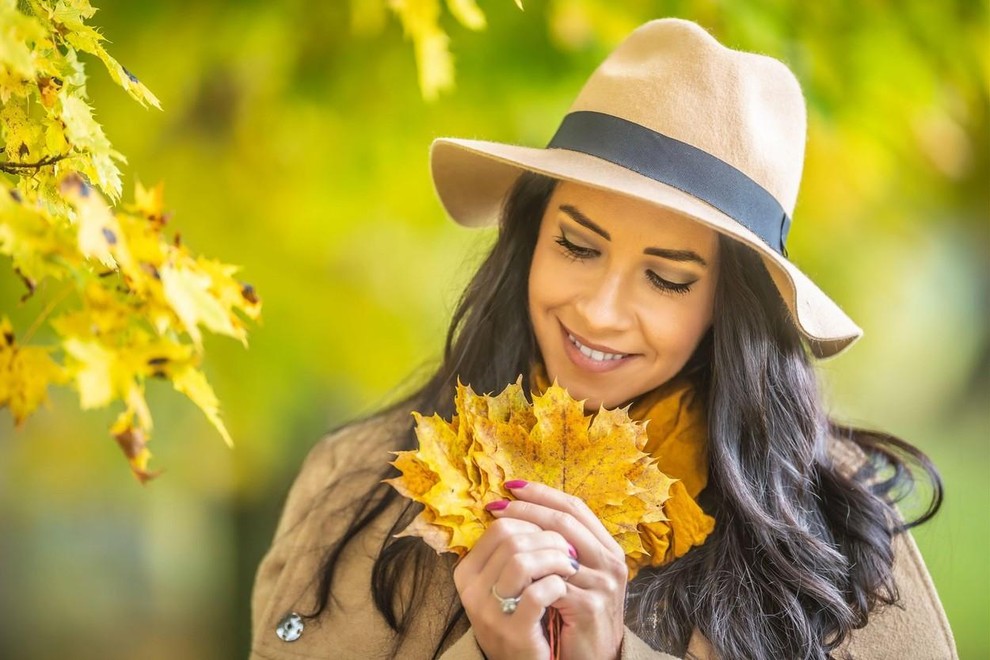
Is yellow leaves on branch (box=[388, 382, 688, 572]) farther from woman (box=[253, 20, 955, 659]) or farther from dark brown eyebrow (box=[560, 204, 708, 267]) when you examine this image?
dark brown eyebrow (box=[560, 204, 708, 267])

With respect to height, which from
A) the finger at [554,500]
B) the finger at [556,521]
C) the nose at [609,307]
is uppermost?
the nose at [609,307]

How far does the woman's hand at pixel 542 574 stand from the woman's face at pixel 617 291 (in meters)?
0.34

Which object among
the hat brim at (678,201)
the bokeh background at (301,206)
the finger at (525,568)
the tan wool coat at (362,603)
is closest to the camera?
the finger at (525,568)

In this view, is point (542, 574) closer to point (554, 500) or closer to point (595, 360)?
point (554, 500)

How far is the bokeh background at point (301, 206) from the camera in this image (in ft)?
6.63

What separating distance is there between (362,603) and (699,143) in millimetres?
944

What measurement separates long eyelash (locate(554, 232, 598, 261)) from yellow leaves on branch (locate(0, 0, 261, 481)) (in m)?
0.60

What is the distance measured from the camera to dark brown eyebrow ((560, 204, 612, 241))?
4.79 feet

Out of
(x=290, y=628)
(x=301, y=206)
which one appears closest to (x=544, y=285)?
(x=290, y=628)

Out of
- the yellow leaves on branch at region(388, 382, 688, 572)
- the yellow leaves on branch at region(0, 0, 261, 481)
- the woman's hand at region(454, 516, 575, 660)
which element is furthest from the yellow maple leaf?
the woman's hand at region(454, 516, 575, 660)

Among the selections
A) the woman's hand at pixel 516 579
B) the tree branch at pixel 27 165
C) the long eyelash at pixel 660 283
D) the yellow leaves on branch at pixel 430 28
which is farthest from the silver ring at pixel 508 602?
the yellow leaves on branch at pixel 430 28

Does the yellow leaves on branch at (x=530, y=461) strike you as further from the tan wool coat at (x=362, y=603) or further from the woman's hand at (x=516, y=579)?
the tan wool coat at (x=362, y=603)

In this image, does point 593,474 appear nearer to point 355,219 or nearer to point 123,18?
point 355,219

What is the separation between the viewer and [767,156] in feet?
4.80
